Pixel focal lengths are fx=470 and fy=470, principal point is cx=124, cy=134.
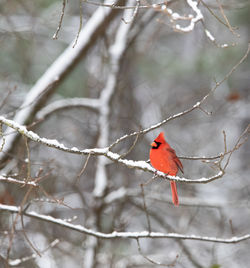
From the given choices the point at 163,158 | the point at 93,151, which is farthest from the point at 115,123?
the point at 93,151

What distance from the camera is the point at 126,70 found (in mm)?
9016

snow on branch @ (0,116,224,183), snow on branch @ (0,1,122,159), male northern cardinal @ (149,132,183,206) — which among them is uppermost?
snow on branch @ (0,1,122,159)

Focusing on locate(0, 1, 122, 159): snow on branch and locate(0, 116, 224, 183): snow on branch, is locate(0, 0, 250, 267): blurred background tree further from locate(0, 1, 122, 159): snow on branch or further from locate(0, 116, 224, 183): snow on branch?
locate(0, 116, 224, 183): snow on branch

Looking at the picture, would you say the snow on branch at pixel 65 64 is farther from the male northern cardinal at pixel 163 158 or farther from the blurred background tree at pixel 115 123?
the male northern cardinal at pixel 163 158

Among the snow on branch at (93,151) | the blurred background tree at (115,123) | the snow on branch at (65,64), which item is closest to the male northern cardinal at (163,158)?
the blurred background tree at (115,123)

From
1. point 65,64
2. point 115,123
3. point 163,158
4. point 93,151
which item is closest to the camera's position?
point 93,151

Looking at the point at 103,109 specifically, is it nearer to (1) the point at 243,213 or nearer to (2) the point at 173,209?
(2) the point at 173,209

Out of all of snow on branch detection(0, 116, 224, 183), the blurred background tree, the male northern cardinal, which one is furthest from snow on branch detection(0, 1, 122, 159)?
snow on branch detection(0, 116, 224, 183)

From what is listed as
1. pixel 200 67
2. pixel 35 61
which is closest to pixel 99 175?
pixel 35 61

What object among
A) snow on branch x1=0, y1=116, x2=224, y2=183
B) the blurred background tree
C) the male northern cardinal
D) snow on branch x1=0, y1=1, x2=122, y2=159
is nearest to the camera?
snow on branch x1=0, y1=116, x2=224, y2=183

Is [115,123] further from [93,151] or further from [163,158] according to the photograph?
[93,151]

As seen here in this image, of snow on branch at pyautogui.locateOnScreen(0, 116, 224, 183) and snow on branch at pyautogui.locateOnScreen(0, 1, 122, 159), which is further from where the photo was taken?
snow on branch at pyautogui.locateOnScreen(0, 1, 122, 159)

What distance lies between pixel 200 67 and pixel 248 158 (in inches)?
125

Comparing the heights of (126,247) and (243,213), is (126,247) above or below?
below
